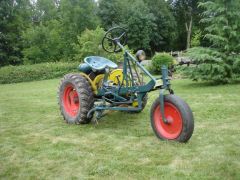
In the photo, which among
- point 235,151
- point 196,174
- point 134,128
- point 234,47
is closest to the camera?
point 196,174

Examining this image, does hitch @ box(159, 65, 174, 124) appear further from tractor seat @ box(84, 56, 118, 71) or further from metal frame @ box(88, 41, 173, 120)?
tractor seat @ box(84, 56, 118, 71)

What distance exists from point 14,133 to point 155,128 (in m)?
2.41

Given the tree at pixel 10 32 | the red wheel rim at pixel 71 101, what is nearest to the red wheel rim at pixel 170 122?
the red wheel rim at pixel 71 101

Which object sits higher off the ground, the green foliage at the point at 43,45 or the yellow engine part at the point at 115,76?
the green foliage at the point at 43,45

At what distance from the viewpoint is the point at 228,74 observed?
37.9 ft

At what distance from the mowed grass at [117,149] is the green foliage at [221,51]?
167 inches

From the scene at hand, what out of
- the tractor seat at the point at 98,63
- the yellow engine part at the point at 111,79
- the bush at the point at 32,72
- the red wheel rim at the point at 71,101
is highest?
the tractor seat at the point at 98,63

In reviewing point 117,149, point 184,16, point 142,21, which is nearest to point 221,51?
point 117,149

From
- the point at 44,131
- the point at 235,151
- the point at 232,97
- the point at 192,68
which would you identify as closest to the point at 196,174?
the point at 235,151

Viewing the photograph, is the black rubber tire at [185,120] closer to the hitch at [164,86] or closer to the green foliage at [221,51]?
the hitch at [164,86]

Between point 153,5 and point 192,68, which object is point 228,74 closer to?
point 192,68

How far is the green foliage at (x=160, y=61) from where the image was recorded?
17828 millimetres

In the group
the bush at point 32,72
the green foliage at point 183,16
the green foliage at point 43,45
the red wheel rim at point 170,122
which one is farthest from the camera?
the green foliage at point 183,16

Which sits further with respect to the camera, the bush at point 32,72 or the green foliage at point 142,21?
the green foliage at point 142,21
